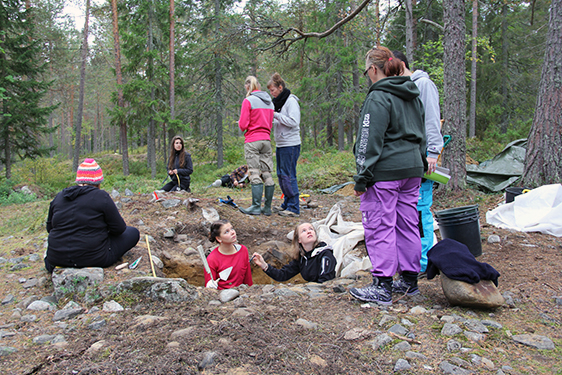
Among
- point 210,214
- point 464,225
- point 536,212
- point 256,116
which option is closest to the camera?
point 464,225

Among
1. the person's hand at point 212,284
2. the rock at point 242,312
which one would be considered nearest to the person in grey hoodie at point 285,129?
the person's hand at point 212,284

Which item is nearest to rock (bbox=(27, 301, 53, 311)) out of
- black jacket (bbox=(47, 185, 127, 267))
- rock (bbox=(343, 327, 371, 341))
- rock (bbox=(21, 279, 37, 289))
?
black jacket (bbox=(47, 185, 127, 267))

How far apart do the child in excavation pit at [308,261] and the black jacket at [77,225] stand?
1604mm

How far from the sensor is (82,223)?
3.29 meters

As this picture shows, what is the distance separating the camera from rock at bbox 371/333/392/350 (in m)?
2.03

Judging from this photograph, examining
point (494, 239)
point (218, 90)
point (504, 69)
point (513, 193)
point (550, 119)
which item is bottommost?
point (494, 239)

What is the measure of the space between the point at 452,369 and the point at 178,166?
6.66 metres

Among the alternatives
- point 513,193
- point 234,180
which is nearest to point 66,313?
point 513,193

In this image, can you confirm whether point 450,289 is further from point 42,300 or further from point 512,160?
point 512,160

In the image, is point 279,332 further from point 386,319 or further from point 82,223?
point 82,223

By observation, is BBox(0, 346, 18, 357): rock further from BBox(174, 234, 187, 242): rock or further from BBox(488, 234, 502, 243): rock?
BBox(488, 234, 502, 243): rock

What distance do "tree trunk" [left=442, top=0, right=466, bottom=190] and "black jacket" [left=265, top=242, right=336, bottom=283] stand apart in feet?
12.5

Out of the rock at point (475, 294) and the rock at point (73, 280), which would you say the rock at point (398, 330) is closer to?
the rock at point (475, 294)

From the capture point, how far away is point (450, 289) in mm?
2471
